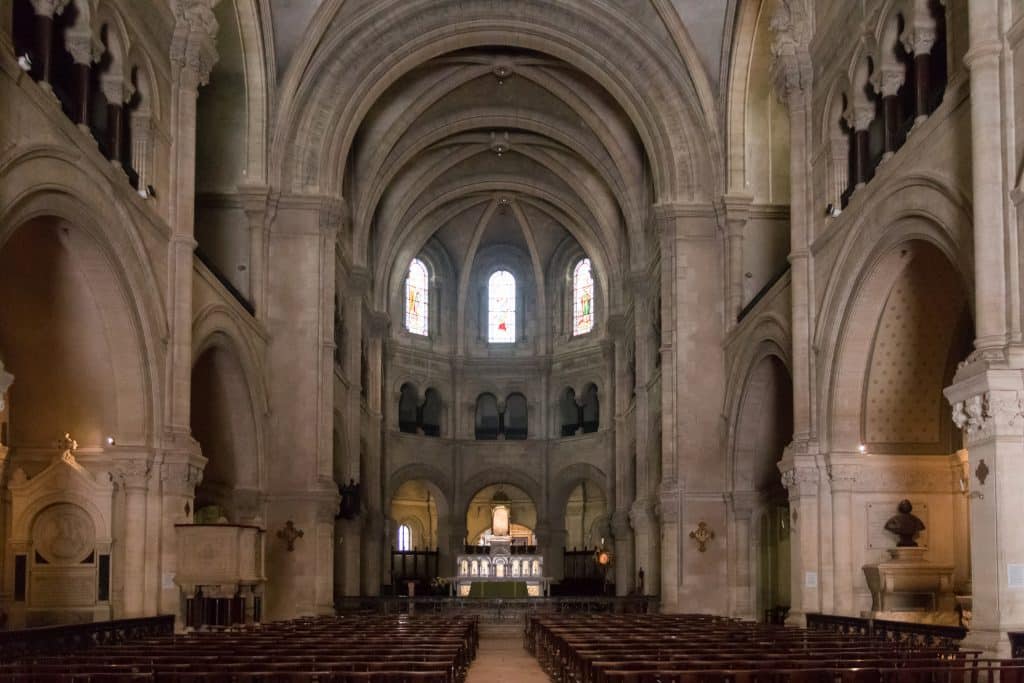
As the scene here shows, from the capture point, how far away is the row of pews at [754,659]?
468 inches

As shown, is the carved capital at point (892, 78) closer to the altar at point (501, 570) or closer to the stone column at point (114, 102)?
the stone column at point (114, 102)

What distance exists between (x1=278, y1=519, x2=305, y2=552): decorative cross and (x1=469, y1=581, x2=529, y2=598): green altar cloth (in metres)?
9.91

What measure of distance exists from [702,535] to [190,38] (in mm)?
17905

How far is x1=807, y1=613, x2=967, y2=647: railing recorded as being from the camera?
17578 mm

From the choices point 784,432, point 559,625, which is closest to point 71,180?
point 559,625

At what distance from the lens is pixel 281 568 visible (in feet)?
110

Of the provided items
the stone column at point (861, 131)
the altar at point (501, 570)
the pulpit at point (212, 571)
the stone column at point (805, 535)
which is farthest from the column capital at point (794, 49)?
the altar at point (501, 570)

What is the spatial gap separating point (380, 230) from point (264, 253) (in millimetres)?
15374

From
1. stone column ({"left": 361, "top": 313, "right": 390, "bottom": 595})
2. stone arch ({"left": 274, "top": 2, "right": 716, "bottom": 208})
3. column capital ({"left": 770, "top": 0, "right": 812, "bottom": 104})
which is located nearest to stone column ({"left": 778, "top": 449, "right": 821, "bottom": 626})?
column capital ({"left": 770, "top": 0, "right": 812, "bottom": 104})

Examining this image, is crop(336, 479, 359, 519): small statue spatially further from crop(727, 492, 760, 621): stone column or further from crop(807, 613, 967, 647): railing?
crop(807, 613, 967, 647): railing

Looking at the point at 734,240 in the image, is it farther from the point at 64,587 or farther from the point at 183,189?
the point at 64,587

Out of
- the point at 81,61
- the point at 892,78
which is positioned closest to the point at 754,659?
the point at 892,78

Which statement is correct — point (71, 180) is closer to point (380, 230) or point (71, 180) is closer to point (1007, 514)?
point (1007, 514)

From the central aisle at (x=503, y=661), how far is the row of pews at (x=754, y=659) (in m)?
0.76
